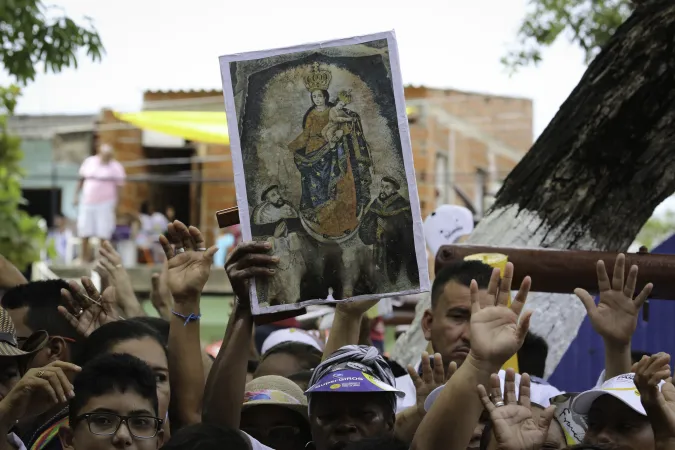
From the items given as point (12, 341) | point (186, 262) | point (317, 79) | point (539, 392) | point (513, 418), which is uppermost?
point (317, 79)

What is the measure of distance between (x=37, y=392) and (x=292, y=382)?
4.94 feet

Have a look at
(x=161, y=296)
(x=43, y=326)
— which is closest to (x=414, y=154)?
(x=161, y=296)

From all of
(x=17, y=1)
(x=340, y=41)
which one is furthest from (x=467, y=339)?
(x=17, y=1)

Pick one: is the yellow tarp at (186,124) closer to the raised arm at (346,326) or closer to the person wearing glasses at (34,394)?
the raised arm at (346,326)

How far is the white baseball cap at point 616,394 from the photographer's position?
470 cm

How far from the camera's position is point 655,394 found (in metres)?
4.40

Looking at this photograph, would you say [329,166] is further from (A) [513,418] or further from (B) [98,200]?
(B) [98,200]

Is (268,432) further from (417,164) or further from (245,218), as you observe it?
(417,164)

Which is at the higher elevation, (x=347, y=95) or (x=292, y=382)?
(x=347, y=95)

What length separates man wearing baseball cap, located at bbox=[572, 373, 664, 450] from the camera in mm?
4730

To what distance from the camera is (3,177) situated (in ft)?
36.1

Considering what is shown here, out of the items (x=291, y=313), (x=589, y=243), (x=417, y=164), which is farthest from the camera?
(x=417, y=164)

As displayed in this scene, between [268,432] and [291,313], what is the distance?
475 mm

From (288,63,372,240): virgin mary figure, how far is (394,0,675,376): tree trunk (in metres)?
2.62
